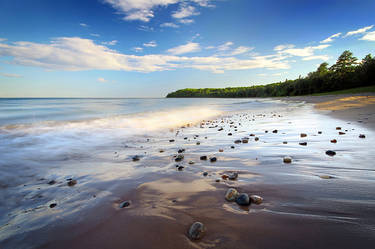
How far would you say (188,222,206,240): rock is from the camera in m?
1.67

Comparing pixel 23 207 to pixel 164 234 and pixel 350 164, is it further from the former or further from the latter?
pixel 350 164

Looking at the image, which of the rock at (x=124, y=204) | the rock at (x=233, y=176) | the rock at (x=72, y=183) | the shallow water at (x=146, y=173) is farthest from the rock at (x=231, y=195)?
the rock at (x=72, y=183)

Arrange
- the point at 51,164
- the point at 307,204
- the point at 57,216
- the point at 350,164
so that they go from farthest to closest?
1. the point at 51,164
2. the point at 350,164
3. the point at 57,216
4. the point at 307,204

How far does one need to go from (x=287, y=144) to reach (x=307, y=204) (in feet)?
10.8

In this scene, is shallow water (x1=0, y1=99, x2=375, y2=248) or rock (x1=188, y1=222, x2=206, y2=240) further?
shallow water (x1=0, y1=99, x2=375, y2=248)

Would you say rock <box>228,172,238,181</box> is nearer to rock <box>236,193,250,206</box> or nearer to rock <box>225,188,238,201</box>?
rock <box>225,188,238,201</box>

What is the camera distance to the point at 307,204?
→ 6.69 feet

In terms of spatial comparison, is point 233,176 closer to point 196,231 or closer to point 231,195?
point 231,195

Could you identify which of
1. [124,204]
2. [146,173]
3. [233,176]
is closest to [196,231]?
[124,204]

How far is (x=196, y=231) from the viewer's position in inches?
67.4

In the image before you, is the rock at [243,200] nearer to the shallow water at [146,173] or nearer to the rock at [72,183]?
the shallow water at [146,173]

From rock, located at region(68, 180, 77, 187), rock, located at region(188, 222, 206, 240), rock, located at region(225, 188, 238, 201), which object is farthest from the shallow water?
rock, located at region(188, 222, 206, 240)

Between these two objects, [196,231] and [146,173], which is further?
[146,173]

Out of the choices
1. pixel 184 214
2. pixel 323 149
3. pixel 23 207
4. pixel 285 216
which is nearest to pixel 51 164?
pixel 23 207
